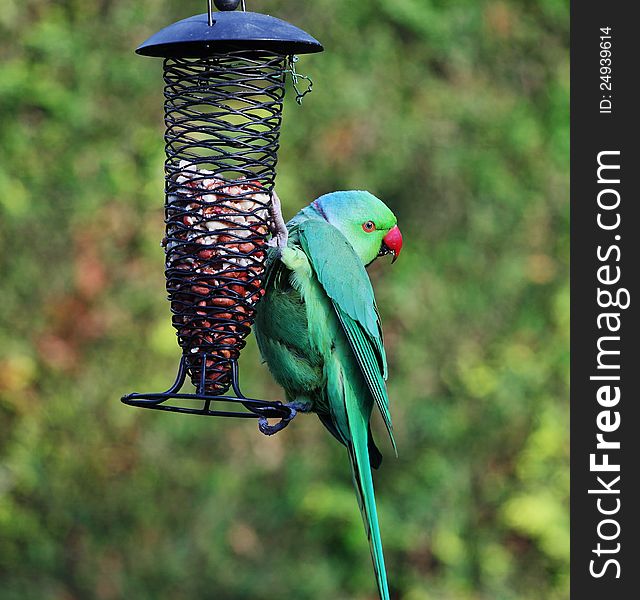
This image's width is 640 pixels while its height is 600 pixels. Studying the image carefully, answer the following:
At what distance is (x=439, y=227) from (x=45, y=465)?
258 centimetres

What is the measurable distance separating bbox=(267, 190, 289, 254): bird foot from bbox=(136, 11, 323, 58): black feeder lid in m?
0.45

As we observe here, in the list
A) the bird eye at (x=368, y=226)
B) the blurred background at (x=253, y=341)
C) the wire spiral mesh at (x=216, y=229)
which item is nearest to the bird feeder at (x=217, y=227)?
the wire spiral mesh at (x=216, y=229)

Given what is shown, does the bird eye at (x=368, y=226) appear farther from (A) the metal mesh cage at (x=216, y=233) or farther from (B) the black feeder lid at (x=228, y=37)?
(B) the black feeder lid at (x=228, y=37)

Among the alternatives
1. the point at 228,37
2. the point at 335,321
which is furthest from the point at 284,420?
the point at 228,37

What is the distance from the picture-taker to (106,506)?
17.9ft

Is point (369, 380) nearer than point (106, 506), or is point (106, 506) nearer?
point (369, 380)

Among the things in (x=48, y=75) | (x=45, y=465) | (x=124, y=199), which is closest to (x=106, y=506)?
(x=45, y=465)

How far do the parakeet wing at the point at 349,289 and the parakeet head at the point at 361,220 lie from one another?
4.8 inches

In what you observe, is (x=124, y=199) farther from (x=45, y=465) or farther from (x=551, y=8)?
(x=551, y=8)

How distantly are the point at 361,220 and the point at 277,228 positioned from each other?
0.40 m

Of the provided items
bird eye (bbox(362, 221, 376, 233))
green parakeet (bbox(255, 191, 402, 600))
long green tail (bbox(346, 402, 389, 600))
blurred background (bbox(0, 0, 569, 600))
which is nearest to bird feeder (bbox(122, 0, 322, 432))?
green parakeet (bbox(255, 191, 402, 600))

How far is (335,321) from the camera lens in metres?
3.36

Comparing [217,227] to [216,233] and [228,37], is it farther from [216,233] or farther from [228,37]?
[228,37]

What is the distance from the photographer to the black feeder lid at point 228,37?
2.78 m
